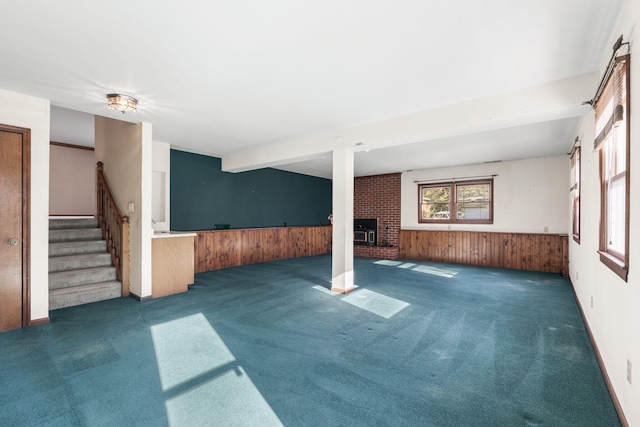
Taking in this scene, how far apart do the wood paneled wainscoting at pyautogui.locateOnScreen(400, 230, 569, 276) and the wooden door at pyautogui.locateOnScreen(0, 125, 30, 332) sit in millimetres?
7761

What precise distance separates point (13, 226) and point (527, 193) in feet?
29.2

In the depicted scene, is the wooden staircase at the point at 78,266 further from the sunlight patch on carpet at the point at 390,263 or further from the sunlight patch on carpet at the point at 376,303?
the sunlight patch on carpet at the point at 390,263

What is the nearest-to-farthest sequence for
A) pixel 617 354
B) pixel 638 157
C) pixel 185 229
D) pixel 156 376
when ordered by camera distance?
pixel 638 157
pixel 617 354
pixel 156 376
pixel 185 229

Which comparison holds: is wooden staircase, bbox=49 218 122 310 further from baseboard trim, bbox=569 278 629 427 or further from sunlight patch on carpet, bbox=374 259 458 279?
sunlight patch on carpet, bbox=374 259 458 279

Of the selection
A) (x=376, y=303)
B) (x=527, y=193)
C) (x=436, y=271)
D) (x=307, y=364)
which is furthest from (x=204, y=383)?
(x=527, y=193)

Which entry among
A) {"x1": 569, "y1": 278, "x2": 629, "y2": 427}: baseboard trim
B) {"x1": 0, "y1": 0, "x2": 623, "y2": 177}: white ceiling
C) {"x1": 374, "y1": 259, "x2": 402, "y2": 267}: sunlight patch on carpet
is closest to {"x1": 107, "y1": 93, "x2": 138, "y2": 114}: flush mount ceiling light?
{"x1": 0, "y1": 0, "x2": 623, "y2": 177}: white ceiling

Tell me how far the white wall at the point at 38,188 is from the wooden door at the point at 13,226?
6cm

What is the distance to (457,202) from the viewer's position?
757cm

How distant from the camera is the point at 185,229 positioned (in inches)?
239

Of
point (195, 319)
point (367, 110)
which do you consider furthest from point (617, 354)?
point (195, 319)

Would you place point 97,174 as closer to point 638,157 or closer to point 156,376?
point 156,376

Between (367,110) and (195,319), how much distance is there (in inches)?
131

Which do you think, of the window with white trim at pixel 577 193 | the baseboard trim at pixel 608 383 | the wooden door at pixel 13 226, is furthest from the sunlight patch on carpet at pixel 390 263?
the wooden door at pixel 13 226

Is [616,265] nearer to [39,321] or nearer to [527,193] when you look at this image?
[39,321]
